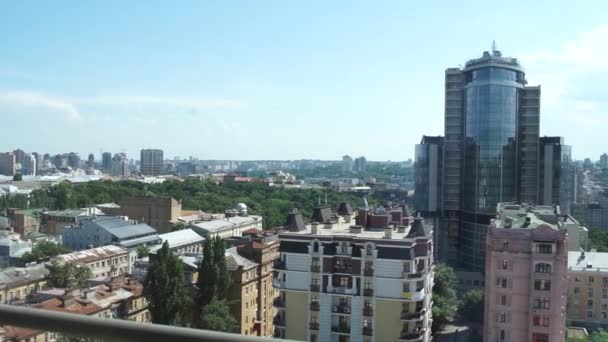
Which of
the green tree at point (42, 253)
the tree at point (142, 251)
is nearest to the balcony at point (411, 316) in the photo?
the tree at point (142, 251)

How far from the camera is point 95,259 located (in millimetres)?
20078

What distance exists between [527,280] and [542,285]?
1.01 ft

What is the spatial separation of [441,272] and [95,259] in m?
11.3

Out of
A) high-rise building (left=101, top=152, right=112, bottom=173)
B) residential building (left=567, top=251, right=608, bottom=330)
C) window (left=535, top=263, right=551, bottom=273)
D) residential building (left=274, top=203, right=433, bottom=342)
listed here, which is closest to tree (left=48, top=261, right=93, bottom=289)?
residential building (left=274, top=203, right=433, bottom=342)

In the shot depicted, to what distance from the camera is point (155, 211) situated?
3130 centimetres

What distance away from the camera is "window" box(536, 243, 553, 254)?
1266 cm

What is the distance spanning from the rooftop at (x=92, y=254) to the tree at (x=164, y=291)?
6.57 meters

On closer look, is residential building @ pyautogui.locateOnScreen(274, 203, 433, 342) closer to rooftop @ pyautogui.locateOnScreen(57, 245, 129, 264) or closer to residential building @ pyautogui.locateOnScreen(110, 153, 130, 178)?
rooftop @ pyautogui.locateOnScreen(57, 245, 129, 264)

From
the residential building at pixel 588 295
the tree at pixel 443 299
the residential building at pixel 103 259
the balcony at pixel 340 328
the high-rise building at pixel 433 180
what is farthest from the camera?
the high-rise building at pixel 433 180

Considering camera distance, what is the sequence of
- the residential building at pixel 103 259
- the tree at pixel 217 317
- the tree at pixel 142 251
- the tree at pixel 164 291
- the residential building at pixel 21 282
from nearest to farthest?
the tree at pixel 217 317, the tree at pixel 164 291, the residential building at pixel 21 282, the residential building at pixel 103 259, the tree at pixel 142 251

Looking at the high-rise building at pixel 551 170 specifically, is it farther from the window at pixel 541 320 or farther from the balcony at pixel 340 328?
the balcony at pixel 340 328

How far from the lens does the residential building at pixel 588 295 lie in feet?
61.5

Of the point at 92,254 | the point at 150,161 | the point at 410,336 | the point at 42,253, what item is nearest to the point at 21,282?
the point at 92,254

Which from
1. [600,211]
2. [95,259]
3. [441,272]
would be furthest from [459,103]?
[600,211]
